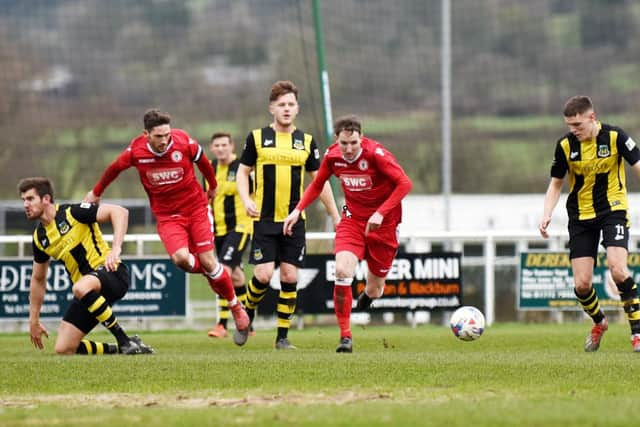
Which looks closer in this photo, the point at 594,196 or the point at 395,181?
the point at 395,181

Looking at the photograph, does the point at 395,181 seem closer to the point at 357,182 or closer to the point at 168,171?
the point at 357,182

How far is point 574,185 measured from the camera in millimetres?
11453

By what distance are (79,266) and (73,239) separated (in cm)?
30

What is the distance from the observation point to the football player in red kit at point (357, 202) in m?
11.1

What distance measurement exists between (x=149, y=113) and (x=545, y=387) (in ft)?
15.8

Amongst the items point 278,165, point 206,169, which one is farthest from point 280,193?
point 206,169

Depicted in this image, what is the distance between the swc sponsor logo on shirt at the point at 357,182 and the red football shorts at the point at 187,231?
5.14 ft

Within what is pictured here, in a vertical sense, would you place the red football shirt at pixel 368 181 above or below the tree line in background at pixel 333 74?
below

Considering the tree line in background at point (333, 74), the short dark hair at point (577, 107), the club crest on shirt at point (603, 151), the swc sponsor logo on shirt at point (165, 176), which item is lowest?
the swc sponsor logo on shirt at point (165, 176)

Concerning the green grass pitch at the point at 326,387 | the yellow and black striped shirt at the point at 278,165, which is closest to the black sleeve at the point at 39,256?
the green grass pitch at the point at 326,387

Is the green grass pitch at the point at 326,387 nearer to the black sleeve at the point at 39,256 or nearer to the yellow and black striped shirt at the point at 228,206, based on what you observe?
the black sleeve at the point at 39,256

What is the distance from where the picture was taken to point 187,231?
39.7 feet

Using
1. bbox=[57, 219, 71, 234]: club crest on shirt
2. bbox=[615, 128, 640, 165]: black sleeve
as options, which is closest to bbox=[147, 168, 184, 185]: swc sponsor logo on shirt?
bbox=[57, 219, 71, 234]: club crest on shirt

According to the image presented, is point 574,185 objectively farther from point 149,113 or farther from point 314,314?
point 314,314
